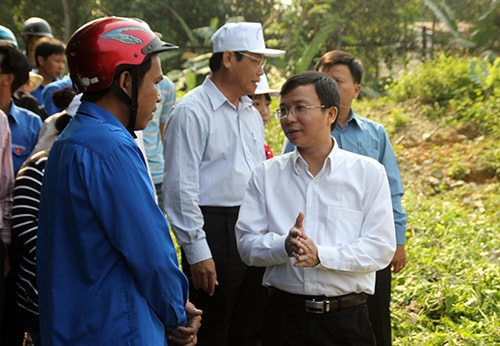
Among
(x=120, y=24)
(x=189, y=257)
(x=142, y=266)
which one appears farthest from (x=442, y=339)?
(x=120, y=24)

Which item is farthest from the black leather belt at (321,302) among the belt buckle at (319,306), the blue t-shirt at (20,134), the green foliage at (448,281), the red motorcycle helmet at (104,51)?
the blue t-shirt at (20,134)

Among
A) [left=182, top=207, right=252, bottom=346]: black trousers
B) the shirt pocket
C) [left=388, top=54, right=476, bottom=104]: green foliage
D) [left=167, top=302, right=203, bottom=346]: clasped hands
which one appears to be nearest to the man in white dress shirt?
the shirt pocket

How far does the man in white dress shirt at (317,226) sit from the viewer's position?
9.56 ft

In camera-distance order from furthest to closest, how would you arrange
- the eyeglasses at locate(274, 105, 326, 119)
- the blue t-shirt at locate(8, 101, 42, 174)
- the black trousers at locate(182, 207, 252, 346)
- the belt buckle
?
the blue t-shirt at locate(8, 101, 42, 174), the black trousers at locate(182, 207, 252, 346), the eyeglasses at locate(274, 105, 326, 119), the belt buckle

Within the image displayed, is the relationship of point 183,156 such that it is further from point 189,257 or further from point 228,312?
point 228,312

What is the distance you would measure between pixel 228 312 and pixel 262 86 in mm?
1932

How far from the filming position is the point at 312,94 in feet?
10.3

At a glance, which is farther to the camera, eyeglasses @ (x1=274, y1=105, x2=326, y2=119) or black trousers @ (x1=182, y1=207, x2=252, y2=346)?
black trousers @ (x1=182, y1=207, x2=252, y2=346)

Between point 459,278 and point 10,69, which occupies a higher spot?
point 10,69

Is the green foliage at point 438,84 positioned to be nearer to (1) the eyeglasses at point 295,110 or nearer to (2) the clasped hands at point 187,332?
(1) the eyeglasses at point 295,110

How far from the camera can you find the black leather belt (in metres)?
2.91

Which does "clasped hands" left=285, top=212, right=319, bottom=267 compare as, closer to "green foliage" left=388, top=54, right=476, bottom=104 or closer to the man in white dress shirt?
the man in white dress shirt

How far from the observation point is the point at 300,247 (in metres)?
2.70

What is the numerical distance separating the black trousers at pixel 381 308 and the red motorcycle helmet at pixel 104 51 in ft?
7.19
